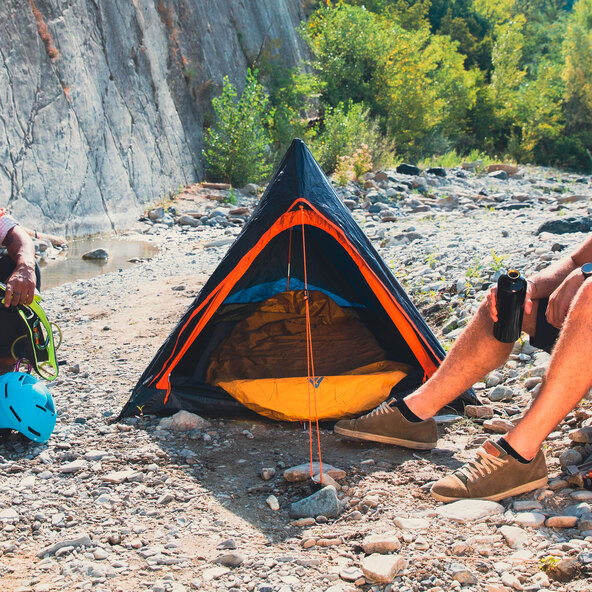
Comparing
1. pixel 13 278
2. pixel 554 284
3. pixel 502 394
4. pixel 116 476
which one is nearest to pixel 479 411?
pixel 502 394

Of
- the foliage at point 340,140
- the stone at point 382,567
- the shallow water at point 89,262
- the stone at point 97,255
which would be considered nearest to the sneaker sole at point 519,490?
the stone at point 382,567

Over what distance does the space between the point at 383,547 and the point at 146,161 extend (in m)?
11.4

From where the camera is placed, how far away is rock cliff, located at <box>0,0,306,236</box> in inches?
377

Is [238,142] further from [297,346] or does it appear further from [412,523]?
[412,523]

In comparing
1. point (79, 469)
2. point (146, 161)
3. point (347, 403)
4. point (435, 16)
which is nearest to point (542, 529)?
point (347, 403)

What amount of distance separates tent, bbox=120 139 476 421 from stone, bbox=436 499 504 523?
1172 millimetres

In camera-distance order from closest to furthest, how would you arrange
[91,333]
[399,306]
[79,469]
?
[79,469] → [399,306] → [91,333]

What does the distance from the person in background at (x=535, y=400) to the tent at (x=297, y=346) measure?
57 cm

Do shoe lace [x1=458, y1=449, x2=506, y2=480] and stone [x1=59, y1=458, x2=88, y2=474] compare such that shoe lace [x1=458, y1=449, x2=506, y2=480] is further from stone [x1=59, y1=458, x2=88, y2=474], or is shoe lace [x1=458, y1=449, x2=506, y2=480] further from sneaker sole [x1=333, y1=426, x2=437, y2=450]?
stone [x1=59, y1=458, x2=88, y2=474]

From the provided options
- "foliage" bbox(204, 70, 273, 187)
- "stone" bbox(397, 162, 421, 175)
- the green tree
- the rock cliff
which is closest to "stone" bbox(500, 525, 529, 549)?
the rock cliff

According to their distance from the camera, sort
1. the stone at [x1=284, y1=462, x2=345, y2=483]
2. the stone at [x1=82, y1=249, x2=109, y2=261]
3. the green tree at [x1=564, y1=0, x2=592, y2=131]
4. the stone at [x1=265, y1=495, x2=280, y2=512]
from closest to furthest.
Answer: the stone at [x1=265, y1=495, x2=280, y2=512] < the stone at [x1=284, y1=462, x2=345, y2=483] < the stone at [x1=82, y1=249, x2=109, y2=261] < the green tree at [x1=564, y1=0, x2=592, y2=131]

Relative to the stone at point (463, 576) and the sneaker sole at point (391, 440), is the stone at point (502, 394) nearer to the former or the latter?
the sneaker sole at point (391, 440)

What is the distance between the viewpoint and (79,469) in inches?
124

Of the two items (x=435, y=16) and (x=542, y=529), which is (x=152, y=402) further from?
(x=435, y=16)
